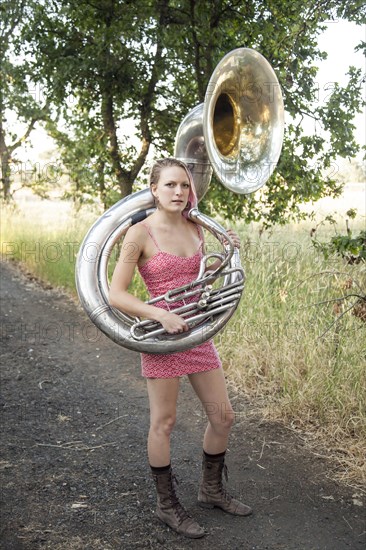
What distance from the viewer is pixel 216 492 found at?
2684mm

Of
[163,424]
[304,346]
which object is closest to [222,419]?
[163,424]

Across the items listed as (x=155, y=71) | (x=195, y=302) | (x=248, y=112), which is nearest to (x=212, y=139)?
(x=248, y=112)

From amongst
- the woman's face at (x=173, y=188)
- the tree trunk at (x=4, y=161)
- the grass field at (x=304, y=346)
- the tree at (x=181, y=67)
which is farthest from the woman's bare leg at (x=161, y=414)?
the tree trunk at (x=4, y=161)

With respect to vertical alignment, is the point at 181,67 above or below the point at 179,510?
above

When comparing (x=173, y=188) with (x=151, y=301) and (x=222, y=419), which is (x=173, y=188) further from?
(x=222, y=419)

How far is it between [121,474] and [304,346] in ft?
4.78

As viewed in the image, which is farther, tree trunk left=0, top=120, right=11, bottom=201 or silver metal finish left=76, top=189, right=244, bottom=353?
tree trunk left=0, top=120, right=11, bottom=201

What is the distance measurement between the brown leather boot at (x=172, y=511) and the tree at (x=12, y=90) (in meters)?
4.72

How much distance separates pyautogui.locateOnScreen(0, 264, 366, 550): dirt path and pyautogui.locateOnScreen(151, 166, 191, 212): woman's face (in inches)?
51.6

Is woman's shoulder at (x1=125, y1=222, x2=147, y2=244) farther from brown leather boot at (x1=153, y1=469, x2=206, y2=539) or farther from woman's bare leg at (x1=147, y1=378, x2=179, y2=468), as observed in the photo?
brown leather boot at (x1=153, y1=469, x2=206, y2=539)

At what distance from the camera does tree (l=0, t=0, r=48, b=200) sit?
607 centimetres

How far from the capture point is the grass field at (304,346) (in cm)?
336

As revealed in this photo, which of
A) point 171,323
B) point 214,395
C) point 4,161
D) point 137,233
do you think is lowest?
point 214,395

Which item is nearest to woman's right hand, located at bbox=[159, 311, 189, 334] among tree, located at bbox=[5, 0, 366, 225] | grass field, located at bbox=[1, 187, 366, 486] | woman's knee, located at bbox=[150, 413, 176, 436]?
woman's knee, located at bbox=[150, 413, 176, 436]
